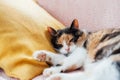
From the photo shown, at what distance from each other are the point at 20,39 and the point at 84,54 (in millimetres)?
290

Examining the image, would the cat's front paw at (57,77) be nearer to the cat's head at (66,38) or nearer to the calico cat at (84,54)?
the calico cat at (84,54)

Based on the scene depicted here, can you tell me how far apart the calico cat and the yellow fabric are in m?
0.04

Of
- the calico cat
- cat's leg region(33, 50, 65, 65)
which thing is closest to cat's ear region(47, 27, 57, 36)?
the calico cat

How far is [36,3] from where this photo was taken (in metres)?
1.59

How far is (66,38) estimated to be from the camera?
4.25 ft

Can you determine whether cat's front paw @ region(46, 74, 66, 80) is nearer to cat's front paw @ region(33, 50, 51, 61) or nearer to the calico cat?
the calico cat

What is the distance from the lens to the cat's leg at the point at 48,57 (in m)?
1.13

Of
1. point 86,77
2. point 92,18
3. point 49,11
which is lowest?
point 86,77

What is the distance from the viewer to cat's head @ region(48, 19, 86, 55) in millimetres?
1277

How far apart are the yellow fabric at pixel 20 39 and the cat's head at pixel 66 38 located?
0.13 feet

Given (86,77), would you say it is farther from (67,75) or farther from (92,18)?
(92,18)

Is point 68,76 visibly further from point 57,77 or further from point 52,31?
point 52,31

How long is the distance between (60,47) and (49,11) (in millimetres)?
380

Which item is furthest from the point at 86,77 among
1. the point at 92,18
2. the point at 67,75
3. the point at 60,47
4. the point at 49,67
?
the point at 92,18
